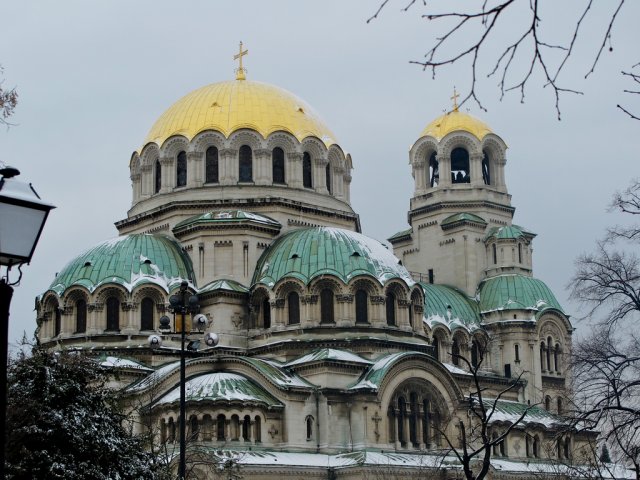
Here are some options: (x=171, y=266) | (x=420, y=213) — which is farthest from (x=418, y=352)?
(x=420, y=213)

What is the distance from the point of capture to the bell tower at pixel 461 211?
68188mm

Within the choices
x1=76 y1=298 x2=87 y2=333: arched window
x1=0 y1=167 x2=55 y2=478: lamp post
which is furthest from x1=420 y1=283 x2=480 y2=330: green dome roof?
x1=0 y1=167 x2=55 y2=478: lamp post

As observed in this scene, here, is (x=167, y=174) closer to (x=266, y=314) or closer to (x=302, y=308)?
(x=266, y=314)

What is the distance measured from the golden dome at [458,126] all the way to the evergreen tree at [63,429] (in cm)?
4968

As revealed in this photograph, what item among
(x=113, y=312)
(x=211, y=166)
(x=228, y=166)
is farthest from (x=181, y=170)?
(x=113, y=312)

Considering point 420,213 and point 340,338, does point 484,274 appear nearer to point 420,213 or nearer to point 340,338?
point 420,213

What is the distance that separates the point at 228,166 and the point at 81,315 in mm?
10594

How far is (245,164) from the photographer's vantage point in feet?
199

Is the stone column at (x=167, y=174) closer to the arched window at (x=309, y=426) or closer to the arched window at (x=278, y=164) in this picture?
the arched window at (x=278, y=164)

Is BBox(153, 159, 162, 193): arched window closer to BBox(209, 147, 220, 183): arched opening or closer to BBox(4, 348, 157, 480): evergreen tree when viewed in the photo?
BBox(209, 147, 220, 183): arched opening

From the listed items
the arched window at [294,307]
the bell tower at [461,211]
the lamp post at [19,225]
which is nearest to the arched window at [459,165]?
the bell tower at [461,211]

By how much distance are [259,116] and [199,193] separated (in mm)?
5071

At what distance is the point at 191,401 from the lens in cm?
4891

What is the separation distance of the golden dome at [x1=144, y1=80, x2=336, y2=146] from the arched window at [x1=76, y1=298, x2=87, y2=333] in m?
10.4
